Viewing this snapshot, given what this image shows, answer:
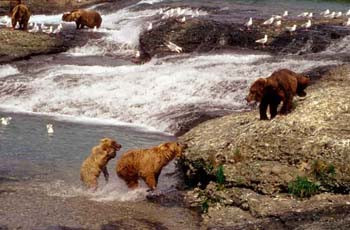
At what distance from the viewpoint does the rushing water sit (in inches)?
426

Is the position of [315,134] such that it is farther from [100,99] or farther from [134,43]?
[134,43]

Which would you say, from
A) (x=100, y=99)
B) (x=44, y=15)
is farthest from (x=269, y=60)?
(x=44, y=15)

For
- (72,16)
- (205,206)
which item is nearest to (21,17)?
(72,16)

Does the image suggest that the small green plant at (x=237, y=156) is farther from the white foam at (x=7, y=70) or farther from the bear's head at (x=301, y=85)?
the white foam at (x=7, y=70)

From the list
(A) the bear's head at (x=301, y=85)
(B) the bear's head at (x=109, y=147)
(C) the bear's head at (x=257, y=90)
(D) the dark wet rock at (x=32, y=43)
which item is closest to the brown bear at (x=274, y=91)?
(C) the bear's head at (x=257, y=90)

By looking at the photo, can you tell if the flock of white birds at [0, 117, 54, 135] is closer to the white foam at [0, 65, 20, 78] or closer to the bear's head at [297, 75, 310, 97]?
the white foam at [0, 65, 20, 78]

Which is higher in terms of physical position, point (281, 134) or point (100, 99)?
point (281, 134)

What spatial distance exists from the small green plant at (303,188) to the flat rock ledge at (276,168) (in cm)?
1

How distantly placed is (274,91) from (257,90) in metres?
0.29

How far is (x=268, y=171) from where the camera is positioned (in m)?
11.2

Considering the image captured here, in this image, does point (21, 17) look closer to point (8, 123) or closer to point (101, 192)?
point (8, 123)

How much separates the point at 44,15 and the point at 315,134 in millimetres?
27262

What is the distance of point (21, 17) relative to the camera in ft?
92.7

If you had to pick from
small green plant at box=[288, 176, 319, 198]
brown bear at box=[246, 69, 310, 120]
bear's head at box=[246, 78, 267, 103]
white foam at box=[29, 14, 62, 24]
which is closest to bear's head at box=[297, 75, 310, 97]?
brown bear at box=[246, 69, 310, 120]
